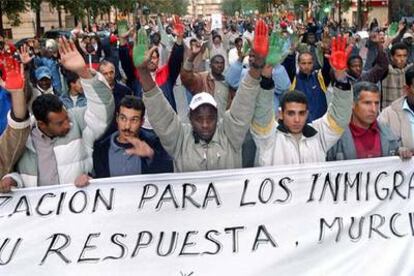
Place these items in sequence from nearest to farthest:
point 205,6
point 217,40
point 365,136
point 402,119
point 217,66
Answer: point 365,136
point 402,119
point 217,66
point 217,40
point 205,6

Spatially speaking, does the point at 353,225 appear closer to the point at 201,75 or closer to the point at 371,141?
the point at 371,141

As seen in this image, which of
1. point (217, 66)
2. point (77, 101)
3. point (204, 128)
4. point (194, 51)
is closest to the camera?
point (204, 128)

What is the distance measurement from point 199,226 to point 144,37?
1169mm

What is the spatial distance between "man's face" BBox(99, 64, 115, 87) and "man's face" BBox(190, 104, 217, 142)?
2339 millimetres

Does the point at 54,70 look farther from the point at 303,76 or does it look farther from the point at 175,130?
the point at 175,130

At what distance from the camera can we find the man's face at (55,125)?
12.9ft

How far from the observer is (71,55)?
416 cm

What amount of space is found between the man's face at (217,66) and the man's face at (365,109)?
3.16 metres

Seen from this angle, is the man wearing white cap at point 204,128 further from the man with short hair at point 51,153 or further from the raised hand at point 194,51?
the raised hand at point 194,51

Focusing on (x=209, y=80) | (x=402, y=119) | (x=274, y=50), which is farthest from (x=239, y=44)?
(x=274, y=50)

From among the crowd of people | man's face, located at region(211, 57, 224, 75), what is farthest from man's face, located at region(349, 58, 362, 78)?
the crowd of people

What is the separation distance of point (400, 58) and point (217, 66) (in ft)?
6.38

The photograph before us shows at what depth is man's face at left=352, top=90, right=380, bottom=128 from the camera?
14.0 ft

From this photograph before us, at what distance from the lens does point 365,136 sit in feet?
14.0
